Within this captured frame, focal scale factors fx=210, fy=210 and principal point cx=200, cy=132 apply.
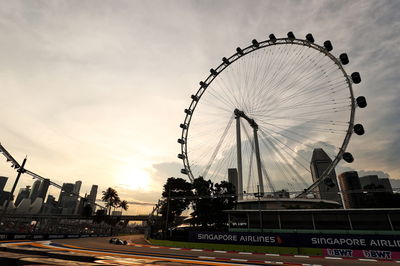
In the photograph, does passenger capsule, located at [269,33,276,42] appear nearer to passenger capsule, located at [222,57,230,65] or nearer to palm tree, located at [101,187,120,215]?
passenger capsule, located at [222,57,230,65]

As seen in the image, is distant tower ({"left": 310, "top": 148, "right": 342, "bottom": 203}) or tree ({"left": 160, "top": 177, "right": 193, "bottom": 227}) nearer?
distant tower ({"left": 310, "top": 148, "right": 342, "bottom": 203})

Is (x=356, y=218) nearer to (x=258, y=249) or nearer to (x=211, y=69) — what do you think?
(x=258, y=249)

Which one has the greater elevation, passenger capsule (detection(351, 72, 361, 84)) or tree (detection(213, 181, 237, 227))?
passenger capsule (detection(351, 72, 361, 84))

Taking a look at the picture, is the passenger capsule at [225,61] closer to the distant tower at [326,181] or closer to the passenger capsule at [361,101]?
the passenger capsule at [361,101]

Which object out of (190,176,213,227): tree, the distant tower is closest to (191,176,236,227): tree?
(190,176,213,227): tree

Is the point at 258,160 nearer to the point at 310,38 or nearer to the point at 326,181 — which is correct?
the point at 326,181

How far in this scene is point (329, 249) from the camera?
2244 cm

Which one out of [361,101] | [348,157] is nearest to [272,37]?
[361,101]

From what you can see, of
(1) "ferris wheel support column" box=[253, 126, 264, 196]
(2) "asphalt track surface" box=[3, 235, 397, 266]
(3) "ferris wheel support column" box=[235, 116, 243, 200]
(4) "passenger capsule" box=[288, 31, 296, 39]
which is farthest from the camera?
(1) "ferris wheel support column" box=[253, 126, 264, 196]

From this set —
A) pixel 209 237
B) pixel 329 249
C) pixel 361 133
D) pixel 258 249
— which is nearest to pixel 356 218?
pixel 361 133

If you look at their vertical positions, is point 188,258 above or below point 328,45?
below

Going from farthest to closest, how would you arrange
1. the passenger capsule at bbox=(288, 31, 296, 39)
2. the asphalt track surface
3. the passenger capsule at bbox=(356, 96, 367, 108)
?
1. the passenger capsule at bbox=(288, 31, 296, 39)
2. the passenger capsule at bbox=(356, 96, 367, 108)
3. the asphalt track surface

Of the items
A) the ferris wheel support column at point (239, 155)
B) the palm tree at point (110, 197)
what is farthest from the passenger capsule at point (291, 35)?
the palm tree at point (110, 197)

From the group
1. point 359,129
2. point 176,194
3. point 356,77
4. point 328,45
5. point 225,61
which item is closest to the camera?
point 356,77
